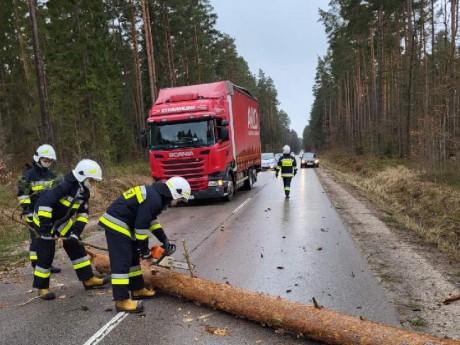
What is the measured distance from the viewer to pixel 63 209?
5.62 m

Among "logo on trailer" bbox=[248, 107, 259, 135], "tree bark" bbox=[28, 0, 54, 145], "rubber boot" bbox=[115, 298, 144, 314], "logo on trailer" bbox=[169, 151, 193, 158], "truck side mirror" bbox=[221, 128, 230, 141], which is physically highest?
"tree bark" bbox=[28, 0, 54, 145]

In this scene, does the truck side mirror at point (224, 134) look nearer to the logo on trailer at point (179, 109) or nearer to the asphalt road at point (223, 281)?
the logo on trailer at point (179, 109)

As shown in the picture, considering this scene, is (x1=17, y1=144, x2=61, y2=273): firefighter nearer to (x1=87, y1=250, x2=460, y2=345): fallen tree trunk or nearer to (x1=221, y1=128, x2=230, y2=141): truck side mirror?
(x1=87, y1=250, x2=460, y2=345): fallen tree trunk

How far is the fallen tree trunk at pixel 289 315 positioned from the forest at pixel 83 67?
1010 centimetres

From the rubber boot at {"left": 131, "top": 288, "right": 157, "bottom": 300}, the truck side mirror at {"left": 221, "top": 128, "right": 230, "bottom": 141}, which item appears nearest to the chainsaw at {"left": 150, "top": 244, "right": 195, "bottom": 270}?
the rubber boot at {"left": 131, "top": 288, "right": 157, "bottom": 300}

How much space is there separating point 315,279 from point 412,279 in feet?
4.58

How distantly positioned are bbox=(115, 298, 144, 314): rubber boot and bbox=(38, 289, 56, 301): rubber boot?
118 centimetres

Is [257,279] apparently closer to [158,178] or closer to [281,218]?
[281,218]

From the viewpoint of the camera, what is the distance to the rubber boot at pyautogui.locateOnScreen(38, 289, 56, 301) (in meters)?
5.55

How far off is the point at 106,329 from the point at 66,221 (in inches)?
75.8

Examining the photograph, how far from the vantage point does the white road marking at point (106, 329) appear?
4215mm

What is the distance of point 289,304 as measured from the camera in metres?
4.41

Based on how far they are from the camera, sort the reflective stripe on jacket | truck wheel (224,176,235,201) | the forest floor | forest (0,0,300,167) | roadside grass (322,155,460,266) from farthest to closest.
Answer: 1. forest (0,0,300,167)
2. truck wheel (224,176,235,201)
3. roadside grass (322,155,460,266)
4. the reflective stripe on jacket
5. the forest floor

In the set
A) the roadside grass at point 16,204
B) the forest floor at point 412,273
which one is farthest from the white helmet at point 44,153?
the forest floor at point 412,273
